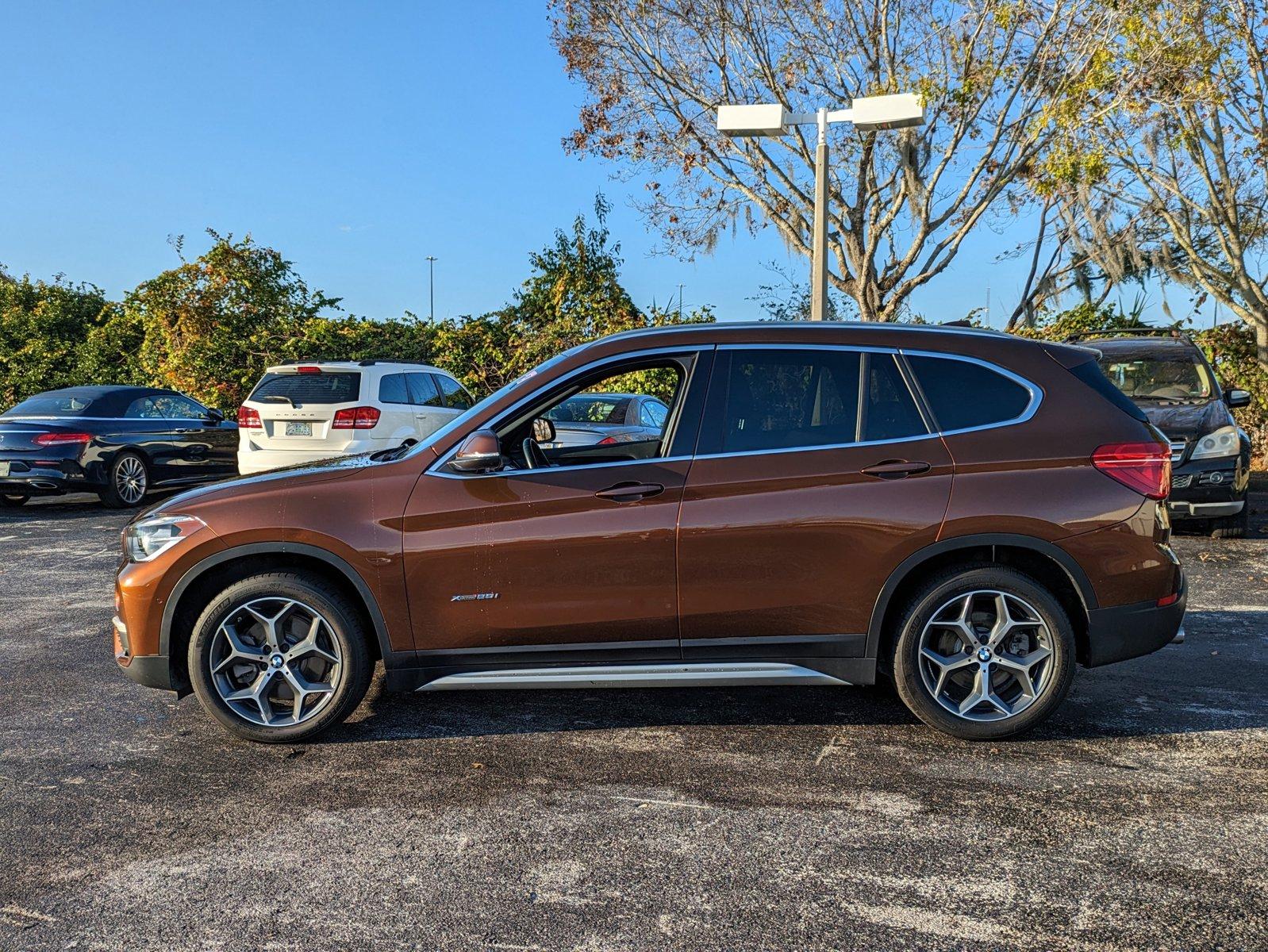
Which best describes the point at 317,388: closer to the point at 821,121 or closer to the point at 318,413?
the point at 318,413

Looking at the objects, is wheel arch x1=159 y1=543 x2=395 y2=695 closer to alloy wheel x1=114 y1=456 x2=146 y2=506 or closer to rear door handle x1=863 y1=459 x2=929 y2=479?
rear door handle x1=863 y1=459 x2=929 y2=479

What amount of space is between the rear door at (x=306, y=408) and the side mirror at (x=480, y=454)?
725cm

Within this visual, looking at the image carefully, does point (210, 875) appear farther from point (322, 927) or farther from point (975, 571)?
point (975, 571)

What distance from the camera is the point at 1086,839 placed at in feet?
11.6

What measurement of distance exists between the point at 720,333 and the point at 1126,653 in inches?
90.2

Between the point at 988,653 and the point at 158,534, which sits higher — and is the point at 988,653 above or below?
below

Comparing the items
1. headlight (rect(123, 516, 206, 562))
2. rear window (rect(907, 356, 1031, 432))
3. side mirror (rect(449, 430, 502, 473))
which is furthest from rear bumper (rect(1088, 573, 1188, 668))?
headlight (rect(123, 516, 206, 562))

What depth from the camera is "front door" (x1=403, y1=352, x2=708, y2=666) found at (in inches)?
173

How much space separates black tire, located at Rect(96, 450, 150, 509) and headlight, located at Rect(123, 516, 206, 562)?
31.2 feet

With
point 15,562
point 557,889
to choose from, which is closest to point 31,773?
point 557,889

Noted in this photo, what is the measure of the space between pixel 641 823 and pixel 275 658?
6.16ft

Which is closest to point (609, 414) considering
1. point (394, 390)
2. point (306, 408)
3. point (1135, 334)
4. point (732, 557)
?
point (394, 390)

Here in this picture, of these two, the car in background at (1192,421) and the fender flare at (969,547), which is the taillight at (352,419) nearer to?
the car in background at (1192,421)

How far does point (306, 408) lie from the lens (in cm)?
1132
